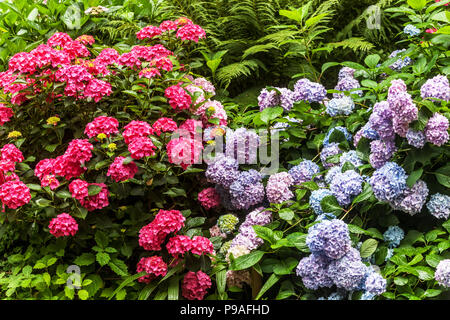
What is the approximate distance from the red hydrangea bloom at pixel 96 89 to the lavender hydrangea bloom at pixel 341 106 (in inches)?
49.8

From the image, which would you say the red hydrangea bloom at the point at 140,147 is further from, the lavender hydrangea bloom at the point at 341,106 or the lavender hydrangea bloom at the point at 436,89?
the lavender hydrangea bloom at the point at 436,89

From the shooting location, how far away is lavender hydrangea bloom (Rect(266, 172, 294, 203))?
2.58m

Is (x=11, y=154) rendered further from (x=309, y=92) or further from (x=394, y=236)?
(x=394, y=236)

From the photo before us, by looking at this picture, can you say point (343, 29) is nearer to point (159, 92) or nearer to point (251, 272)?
point (159, 92)

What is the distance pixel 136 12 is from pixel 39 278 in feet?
7.55

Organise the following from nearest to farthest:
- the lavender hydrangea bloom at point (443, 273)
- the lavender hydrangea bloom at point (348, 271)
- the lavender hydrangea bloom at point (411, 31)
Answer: the lavender hydrangea bloom at point (443, 273) → the lavender hydrangea bloom at point (348, 271) → the lavender hydrangea bloom at point (411, 31)

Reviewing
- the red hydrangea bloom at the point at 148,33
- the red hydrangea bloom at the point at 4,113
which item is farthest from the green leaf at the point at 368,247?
the red hydrangea bloom at the point at 4,113

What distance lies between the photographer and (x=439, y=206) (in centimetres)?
215

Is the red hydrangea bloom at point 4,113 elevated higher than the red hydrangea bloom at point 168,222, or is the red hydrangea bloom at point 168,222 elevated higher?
the red hydrangea bloom at point 4,113

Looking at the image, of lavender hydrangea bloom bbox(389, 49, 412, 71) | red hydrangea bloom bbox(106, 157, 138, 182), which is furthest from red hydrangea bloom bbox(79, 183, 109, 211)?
lavender hydrangea bloom bbox(389, 49, 412, 71)

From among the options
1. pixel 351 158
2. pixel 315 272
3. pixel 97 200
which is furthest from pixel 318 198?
pixel 97 200

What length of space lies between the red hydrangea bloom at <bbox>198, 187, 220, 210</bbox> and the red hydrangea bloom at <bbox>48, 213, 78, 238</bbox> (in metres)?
0.74

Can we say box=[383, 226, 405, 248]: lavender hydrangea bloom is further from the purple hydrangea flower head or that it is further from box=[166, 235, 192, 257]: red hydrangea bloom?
box=[166, 235, 192, 257]: red hydrangea bloom

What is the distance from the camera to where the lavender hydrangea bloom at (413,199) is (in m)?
2.11
